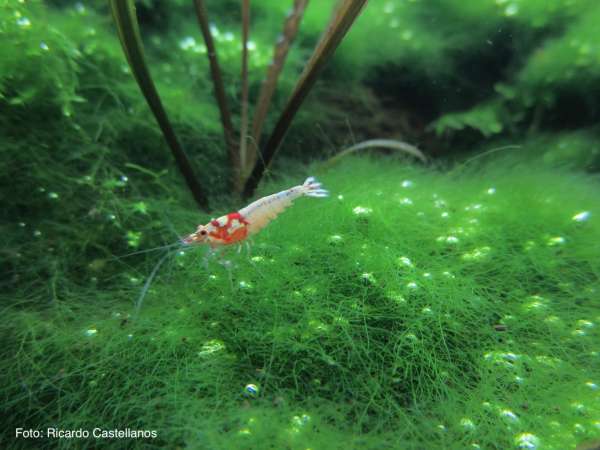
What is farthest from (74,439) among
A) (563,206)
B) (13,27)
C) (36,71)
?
(563,206)

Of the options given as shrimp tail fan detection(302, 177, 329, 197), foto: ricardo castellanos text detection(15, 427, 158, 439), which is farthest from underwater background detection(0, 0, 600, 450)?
shrimp tail fan detection(302, 177, 329, 197)

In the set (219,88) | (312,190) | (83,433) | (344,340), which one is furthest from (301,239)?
(83,433)

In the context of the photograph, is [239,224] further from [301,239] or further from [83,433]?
[83,433]

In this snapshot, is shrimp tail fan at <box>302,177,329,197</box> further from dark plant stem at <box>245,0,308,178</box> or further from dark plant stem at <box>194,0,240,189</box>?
dark plant stem at <box>194,0,240,189</box>

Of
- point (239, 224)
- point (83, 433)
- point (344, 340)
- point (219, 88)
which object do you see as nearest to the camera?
point (83, 433)

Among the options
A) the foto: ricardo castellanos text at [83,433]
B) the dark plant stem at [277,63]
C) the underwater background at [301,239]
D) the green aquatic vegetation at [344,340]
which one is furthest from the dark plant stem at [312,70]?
the foto: ricardo castellanos text at [83,433]

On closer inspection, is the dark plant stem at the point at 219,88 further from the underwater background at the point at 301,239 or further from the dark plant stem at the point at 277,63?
the dark plant stem at the point at 277,63
